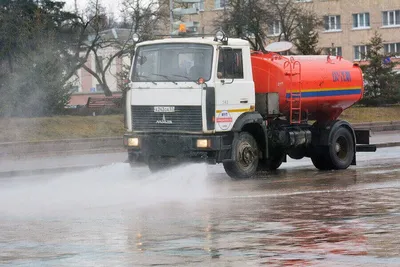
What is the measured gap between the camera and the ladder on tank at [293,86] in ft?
65.2

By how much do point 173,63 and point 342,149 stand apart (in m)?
5.10

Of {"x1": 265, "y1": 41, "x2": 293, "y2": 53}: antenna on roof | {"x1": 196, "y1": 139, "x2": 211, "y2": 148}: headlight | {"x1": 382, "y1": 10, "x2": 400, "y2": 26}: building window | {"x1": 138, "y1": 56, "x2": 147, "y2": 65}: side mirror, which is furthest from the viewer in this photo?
{"x1": 382, "y1": 10, "x2": 400, "y2": 26}: building window

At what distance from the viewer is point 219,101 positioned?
18.4m

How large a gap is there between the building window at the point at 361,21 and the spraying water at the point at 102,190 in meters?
64.9

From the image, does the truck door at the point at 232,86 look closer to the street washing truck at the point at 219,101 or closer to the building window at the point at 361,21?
the street washing truck at the point at 219,101

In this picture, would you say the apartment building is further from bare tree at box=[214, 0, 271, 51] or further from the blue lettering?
the blue lettering

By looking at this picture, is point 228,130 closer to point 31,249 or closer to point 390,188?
point 390,188

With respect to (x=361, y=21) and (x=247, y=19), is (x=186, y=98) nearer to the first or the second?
(x=247, y=19)

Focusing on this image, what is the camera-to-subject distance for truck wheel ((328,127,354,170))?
21375mm

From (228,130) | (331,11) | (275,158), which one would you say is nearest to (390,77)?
(275,158)

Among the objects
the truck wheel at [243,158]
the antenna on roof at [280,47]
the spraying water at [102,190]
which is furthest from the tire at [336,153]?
the spraying water at [102,190]

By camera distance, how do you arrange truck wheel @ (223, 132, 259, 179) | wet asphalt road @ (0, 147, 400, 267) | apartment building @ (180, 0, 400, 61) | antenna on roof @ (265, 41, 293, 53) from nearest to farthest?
wet asphalt road @ (0, 147, 400, 267) → truck wheel @ (223, 132, 259, 179) → antenna on roof @ (265, 41, 293, 53) → apartment building @ (180, 0, 400, 61)

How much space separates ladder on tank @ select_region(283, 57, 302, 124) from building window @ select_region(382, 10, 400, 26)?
63.6 m

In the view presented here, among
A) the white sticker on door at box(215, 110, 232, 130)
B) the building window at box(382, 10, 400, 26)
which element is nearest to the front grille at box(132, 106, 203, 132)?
the white sticker on door at box(215, 110, 232, 130)
